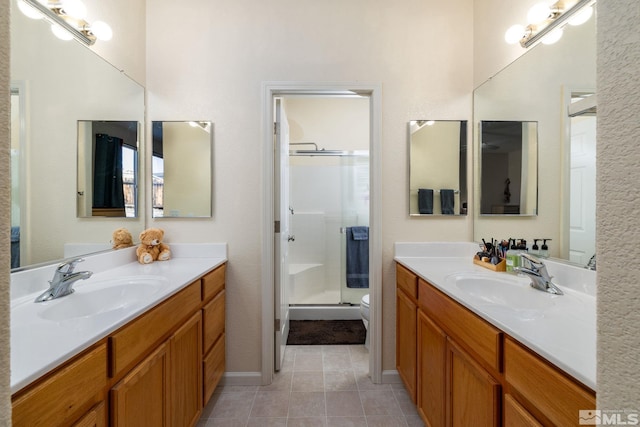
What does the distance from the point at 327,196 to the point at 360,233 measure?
24.7 inches

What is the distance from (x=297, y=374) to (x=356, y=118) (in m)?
2.84

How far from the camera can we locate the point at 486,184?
5.76ft

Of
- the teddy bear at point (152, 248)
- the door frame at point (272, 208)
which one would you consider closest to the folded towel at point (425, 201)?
the door frame at point (272, 208)

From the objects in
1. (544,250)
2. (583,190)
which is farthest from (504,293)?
(583,190)

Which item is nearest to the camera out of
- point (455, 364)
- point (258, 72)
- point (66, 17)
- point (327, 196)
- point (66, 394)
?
point (66, 394)

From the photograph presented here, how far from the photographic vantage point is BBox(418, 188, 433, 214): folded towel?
1.84 m

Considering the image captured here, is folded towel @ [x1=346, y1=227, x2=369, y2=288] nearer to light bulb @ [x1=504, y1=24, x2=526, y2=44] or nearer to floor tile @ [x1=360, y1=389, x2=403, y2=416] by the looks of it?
floor tile @ [x1=360, y1=389, x2=403, y2=416]

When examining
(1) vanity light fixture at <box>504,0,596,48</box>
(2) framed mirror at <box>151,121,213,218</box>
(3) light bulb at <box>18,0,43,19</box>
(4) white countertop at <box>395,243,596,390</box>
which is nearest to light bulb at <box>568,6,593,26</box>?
(1) vanity light fixture at <box>504,0,596,48</box>

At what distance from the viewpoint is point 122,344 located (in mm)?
834

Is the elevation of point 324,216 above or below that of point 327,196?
below

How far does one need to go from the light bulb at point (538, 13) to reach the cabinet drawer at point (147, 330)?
84.7 inches

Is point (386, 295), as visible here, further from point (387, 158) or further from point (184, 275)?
point (184, 275)

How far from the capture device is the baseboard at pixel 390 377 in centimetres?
183

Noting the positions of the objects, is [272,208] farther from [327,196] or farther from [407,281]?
[327,196]
